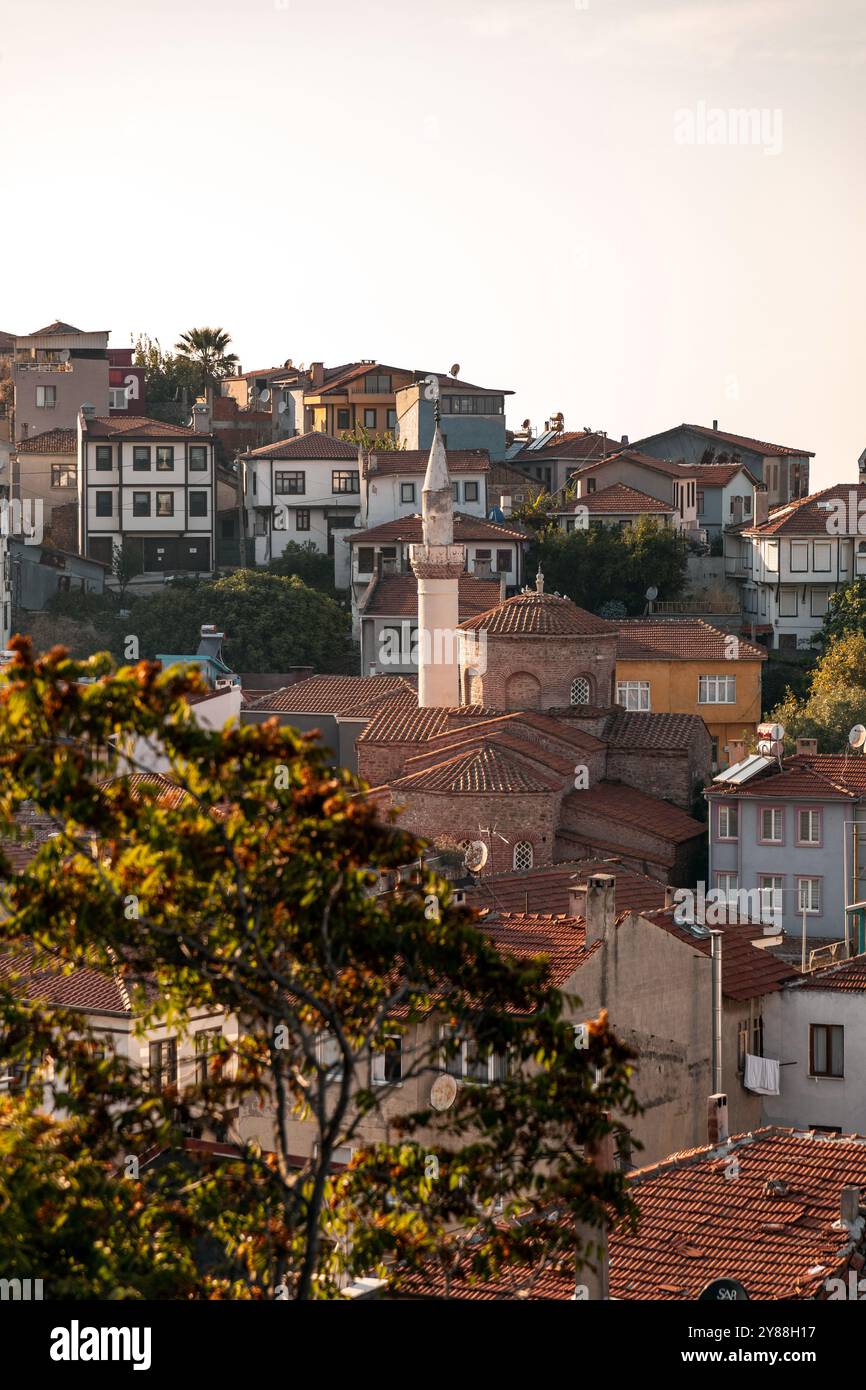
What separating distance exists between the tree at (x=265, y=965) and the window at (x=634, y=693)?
147 feet

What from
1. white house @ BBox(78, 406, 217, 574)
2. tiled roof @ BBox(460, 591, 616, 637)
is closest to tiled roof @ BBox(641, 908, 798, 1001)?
tiled roof @ BBox(460, 591, 616, 637)

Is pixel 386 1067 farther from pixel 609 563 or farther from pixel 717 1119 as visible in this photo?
pixel 609 563

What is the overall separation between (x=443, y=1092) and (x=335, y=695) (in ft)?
99.9

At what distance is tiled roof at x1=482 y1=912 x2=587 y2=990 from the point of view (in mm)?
25844

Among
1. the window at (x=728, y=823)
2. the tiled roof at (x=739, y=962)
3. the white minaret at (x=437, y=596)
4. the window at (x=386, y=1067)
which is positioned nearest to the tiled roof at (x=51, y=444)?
the white minaret at (x=437, y=596)

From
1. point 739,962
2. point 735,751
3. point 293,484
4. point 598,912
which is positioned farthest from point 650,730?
point 293,484

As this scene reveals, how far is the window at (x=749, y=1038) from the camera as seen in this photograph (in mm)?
29172

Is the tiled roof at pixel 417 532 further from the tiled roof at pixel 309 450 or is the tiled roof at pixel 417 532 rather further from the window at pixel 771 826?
the window at pixel 771 826

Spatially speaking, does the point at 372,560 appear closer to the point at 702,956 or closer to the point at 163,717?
the point at 702,956

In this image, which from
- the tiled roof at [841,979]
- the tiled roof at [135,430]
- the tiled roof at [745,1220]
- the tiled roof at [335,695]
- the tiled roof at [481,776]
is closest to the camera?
the tiled roof at [745,1220]

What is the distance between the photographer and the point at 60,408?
250ft

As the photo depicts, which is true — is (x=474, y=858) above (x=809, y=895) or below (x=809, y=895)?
above

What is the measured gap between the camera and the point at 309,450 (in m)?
70.1

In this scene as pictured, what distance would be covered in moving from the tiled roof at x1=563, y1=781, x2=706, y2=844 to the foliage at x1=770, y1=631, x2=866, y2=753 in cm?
579
